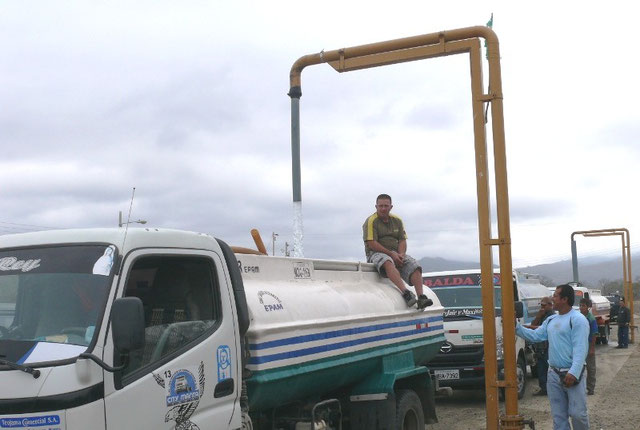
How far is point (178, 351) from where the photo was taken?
4633 millimetres

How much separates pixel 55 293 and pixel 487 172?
533 cm

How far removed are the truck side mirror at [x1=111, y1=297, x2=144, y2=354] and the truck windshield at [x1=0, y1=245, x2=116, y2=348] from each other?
0.20m

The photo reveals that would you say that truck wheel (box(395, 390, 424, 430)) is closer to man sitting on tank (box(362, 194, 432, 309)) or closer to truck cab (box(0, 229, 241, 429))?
man sitting on tank (box(362, 194, 432, 309))

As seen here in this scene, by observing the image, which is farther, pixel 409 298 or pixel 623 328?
pixel 623 328

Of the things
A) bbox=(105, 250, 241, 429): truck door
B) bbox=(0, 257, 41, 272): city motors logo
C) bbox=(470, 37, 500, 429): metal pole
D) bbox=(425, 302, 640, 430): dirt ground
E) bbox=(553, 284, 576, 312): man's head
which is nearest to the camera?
bbox=(105, 250, 241, 429): truck door

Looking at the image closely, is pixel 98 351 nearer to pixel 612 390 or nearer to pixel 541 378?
pixel 541 378

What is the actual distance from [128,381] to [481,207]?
16.7 feet

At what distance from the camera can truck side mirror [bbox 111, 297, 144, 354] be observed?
3.91 meters

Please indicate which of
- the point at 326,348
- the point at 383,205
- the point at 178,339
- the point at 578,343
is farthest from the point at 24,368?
the point at 383,205

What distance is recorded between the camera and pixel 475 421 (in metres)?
11.3

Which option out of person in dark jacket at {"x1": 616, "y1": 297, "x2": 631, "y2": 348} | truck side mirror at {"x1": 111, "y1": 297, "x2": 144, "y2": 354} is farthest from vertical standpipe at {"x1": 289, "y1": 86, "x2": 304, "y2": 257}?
person in dark jacket at {"x1": 616, "y1": 297, "x2": 631, "y2": 348}

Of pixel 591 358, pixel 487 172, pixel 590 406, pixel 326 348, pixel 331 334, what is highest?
pixel 487 172

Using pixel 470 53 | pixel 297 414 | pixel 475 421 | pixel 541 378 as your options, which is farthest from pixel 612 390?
pixel 297 414

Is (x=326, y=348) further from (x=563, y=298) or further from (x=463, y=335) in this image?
(x=463, y=335)
